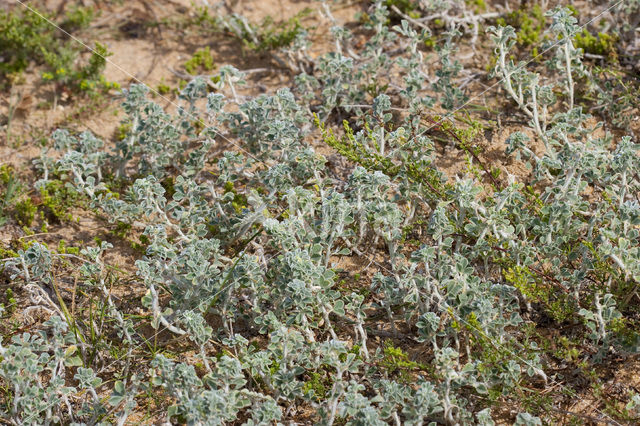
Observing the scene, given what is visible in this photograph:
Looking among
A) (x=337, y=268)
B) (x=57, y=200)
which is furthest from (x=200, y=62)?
(x=337, y=268)

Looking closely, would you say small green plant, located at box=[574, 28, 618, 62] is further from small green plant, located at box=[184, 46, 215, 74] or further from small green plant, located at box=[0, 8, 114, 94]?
small green plant, located at box=[0, 8, 114, 94]

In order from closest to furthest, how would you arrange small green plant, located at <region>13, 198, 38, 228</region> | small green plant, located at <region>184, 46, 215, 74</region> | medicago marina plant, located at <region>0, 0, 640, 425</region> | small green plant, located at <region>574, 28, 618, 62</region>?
medicago marina plant, located at <region>0, 0, 640, 425</region> → small green plant, located at <region>13, 198, 38, 228</region> → small green plant, located at <region>574, 28, 618, 62</region> → small green plant, located at <region>184, 46, 215, 74</region>

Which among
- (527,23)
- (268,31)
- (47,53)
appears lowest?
(47,53)

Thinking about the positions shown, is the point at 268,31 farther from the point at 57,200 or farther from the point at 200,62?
the point at 57,200

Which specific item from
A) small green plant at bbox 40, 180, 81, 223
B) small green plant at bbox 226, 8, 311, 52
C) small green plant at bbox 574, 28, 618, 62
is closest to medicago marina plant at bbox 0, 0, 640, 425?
small green plant at bbox 40, 180, 81, 223

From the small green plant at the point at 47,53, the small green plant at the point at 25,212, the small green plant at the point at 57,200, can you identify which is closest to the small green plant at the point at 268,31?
the small green plant at the point at 47,53

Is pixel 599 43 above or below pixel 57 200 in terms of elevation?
above

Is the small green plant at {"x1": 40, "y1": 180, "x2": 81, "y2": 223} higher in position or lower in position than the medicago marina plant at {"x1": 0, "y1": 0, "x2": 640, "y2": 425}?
lower

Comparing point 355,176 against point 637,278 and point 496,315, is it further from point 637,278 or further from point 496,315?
point 637,278

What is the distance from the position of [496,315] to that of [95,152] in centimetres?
309

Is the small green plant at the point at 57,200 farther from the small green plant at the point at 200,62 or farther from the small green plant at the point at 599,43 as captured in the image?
the small green plant at the point at 599,43

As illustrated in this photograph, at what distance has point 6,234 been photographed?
190 inches

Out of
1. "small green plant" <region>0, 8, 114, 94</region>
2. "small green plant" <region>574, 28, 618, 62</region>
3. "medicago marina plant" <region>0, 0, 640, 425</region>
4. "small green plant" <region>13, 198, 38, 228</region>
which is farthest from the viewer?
"small green plant" <region>0, 8, 114, 94</region>

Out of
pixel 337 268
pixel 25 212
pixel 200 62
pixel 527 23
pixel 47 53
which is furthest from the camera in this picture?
pixel 200 62
